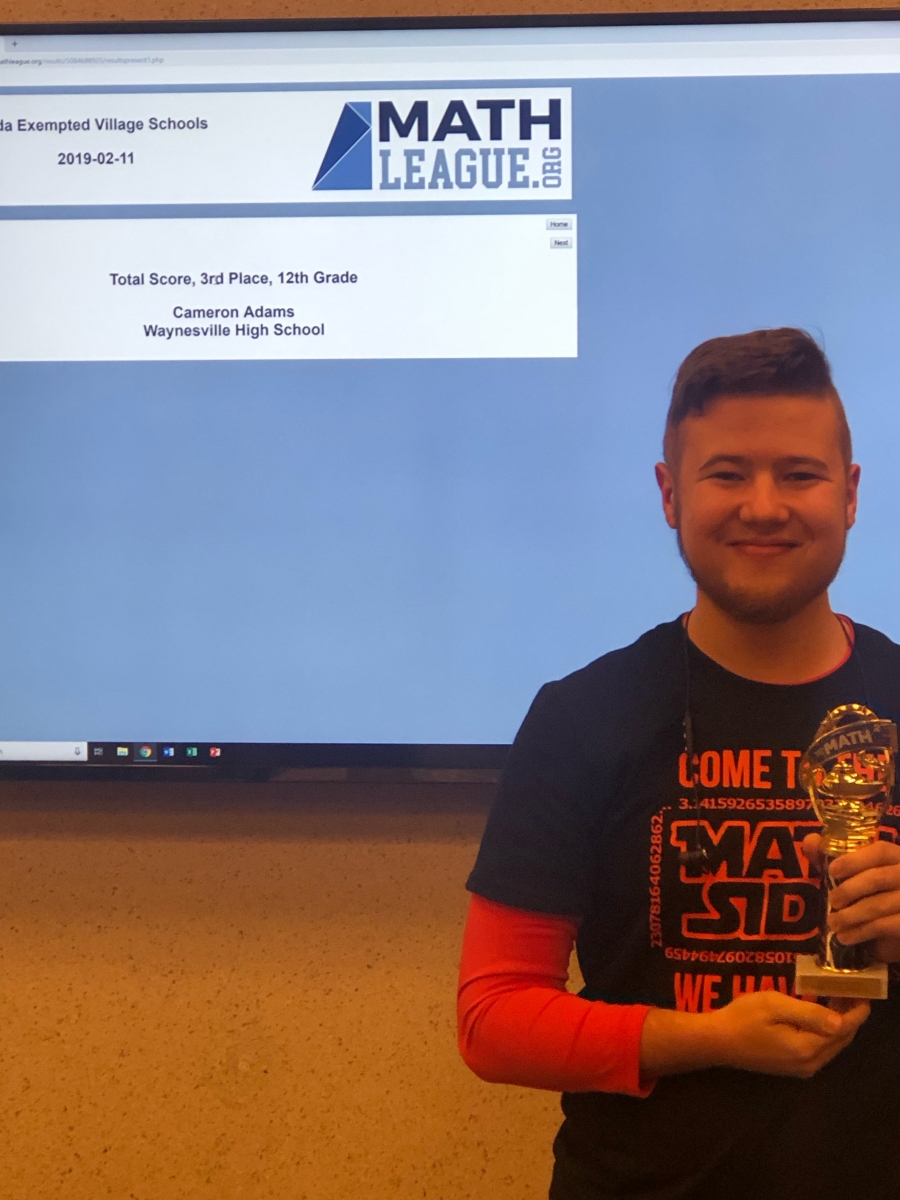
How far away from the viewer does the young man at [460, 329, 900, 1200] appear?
86 centimetres

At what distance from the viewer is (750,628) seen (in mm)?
904

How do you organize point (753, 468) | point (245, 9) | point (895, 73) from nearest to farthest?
point (753, 468) → point (895, 73) → point (245, 9)

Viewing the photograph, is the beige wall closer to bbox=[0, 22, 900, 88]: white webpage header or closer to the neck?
the neck

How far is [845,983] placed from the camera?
72 centimetres

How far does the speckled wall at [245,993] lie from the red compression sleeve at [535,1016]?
50 cm

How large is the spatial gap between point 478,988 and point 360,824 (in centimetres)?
55

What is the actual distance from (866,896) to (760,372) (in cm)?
47

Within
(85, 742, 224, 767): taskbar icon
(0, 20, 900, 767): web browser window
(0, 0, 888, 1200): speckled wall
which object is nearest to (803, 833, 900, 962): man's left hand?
(0, 20, 900, 767): web browser window

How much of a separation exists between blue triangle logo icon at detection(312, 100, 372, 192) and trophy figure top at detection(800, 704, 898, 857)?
99 centimetres

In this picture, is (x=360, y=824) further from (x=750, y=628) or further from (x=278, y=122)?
(x=278, y=122)

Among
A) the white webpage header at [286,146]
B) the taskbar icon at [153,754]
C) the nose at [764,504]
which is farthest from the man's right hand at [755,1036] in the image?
the white webpage header at [286,146]

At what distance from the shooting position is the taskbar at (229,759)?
1316 mm

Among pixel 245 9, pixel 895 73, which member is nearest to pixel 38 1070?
pixel 245 9

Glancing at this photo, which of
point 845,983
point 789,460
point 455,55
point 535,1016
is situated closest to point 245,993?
point 535,1016
